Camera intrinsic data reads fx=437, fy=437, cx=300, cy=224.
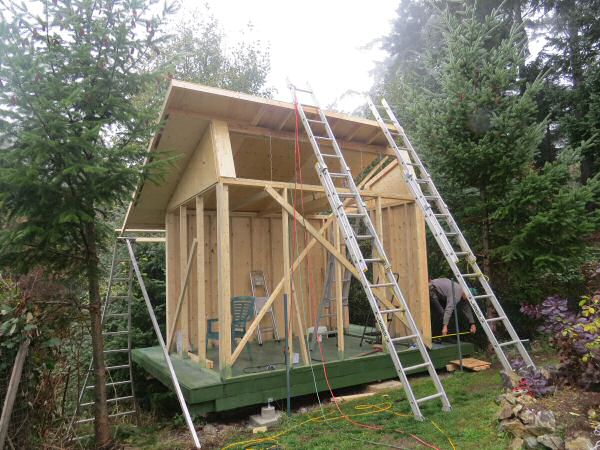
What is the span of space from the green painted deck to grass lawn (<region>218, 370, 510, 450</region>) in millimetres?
408

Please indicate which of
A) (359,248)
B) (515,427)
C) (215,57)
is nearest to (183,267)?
(359,248)

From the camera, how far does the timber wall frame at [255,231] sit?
5.51 m

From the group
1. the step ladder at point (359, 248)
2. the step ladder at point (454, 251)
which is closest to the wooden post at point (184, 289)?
the step ladder at point (359, 248)

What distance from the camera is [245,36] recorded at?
1844 centimetres

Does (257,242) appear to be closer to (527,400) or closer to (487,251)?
(487,251)

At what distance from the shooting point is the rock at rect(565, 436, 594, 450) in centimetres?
308

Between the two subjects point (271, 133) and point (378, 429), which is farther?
point (271, 133)

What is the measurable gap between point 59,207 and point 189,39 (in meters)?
15.1

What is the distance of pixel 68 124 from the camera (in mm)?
3859

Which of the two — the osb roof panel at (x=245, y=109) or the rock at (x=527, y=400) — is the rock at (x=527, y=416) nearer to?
the rock at (x=527, y=400)

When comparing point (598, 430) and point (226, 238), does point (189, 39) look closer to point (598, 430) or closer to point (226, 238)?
point (226, 238)

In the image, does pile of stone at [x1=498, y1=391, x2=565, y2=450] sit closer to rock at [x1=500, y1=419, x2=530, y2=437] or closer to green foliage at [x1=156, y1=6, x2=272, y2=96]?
rock at [x1=500, y1=419, x2=530, y2=437]

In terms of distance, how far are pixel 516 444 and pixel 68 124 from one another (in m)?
4.63

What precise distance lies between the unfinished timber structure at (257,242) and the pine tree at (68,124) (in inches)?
25.3
